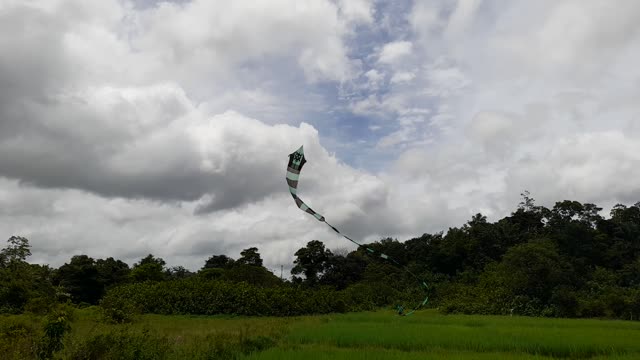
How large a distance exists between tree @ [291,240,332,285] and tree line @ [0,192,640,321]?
0.31 feet

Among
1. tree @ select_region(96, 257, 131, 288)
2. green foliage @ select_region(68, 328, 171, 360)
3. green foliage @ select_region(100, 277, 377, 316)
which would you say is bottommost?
green foliage @ select_region(68, 328, 171, 360)

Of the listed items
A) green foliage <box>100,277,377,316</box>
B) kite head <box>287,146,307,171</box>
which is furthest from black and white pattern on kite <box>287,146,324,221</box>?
green foliage <box>100,277,377,316</box>

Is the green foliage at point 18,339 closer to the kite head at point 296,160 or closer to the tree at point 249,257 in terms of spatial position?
the kite head at point 296,160

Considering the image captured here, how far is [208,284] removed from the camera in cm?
3014

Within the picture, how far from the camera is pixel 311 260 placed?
165 feet

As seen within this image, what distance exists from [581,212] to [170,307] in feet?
135

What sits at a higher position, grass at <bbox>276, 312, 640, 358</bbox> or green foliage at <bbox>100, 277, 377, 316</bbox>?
green foliage at <bbox>100, 277, 377, 316</bbox>

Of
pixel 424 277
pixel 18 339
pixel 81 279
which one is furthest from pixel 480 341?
pixel 81 279

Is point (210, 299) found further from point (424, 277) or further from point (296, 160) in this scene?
point (424, 277)

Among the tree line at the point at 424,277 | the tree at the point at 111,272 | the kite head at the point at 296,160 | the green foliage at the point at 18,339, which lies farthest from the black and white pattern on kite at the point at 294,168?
the tree at the point at 111,272

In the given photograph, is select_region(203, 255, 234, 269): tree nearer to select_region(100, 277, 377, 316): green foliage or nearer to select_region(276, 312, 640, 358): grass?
select_region(100, 277, 377, 316): green foliage

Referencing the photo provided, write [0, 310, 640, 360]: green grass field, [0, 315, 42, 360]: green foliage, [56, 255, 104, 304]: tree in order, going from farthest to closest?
[56, 255, 104, 304]: tree → [0, 310, 640, 360]: green grass field → [0, 315, 42, 360]: green foliage

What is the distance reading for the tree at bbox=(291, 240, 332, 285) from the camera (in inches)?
1967

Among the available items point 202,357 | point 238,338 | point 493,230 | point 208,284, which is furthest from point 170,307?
point 493,230
